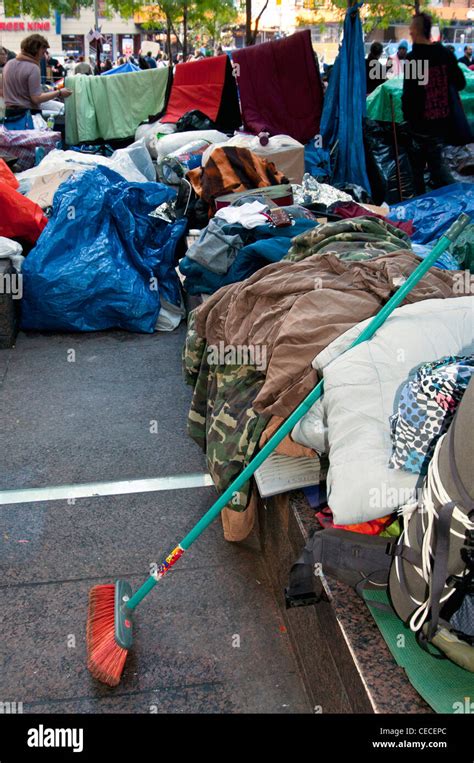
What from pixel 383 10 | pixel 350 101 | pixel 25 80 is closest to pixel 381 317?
pixel 350 101

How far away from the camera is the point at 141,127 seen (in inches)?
421

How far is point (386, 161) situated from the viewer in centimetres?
838

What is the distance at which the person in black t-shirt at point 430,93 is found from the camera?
715 cm

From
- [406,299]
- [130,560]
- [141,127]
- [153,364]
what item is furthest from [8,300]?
[141,127]

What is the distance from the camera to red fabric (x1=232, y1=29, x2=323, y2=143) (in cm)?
851

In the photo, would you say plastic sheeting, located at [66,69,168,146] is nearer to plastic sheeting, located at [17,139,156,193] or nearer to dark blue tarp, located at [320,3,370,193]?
plastic sheeting, located at [17,139,156,193]

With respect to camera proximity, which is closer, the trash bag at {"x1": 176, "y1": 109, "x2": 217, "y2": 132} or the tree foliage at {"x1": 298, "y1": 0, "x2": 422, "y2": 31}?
the trash bag at {"x1": 176, "y1": 109, "x2": 217, "y2": 132}

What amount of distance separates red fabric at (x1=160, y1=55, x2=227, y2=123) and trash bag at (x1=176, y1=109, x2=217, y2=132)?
201mm

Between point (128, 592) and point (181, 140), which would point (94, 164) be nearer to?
point (181, 140)

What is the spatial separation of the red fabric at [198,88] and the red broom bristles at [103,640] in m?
8.00

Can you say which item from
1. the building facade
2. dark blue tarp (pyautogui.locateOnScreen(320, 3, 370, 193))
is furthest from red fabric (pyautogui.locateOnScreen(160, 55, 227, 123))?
the building facade

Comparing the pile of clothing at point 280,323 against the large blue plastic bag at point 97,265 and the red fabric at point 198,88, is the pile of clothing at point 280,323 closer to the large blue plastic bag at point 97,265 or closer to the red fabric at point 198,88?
the large blue plastic bag at point 97,265

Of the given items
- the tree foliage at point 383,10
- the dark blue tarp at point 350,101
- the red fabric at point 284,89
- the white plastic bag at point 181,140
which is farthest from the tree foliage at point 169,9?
the dark blue tarp at point 350,101
